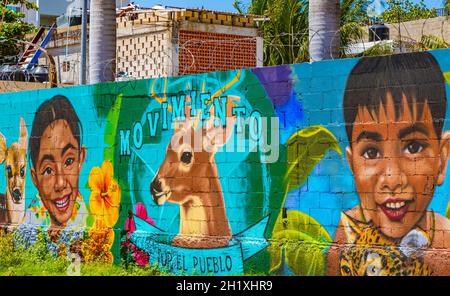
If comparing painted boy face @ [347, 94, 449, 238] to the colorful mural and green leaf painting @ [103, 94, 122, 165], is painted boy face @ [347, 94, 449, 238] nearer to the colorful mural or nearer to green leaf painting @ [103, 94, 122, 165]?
the colorful mural

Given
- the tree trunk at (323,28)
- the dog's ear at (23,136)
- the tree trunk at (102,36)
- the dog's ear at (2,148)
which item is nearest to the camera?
the tree trunk at (323,28)

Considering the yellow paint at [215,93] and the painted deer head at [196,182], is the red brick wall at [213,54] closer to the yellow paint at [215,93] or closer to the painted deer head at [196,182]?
the yellow paint at [215,93]

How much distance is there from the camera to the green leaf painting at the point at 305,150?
31.9 ft

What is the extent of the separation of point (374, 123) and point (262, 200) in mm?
1887

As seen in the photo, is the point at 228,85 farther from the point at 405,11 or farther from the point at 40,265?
the point at 405,11

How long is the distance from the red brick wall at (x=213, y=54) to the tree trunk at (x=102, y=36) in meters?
7.74

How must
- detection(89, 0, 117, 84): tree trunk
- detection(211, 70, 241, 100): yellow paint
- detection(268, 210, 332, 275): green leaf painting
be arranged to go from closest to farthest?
detection(268, 210, 332, 275): green leaf painting < detection(211, 70, 241, 100): yellow paint < detection(89, 0, 117, 84): tree trunk

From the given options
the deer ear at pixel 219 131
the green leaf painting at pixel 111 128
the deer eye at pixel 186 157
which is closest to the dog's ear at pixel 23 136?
the green leaf painting at pixel 111 128

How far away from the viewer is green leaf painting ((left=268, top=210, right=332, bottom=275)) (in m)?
9.71

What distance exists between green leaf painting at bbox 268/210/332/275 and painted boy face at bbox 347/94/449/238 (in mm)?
750

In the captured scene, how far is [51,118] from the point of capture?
13.5 m

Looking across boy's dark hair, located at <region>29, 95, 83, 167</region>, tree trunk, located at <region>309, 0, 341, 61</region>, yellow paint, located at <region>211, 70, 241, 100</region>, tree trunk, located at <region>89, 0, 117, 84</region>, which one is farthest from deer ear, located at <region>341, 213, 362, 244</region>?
tree trunk, located at <region>89, 0, 117, 84</region>
